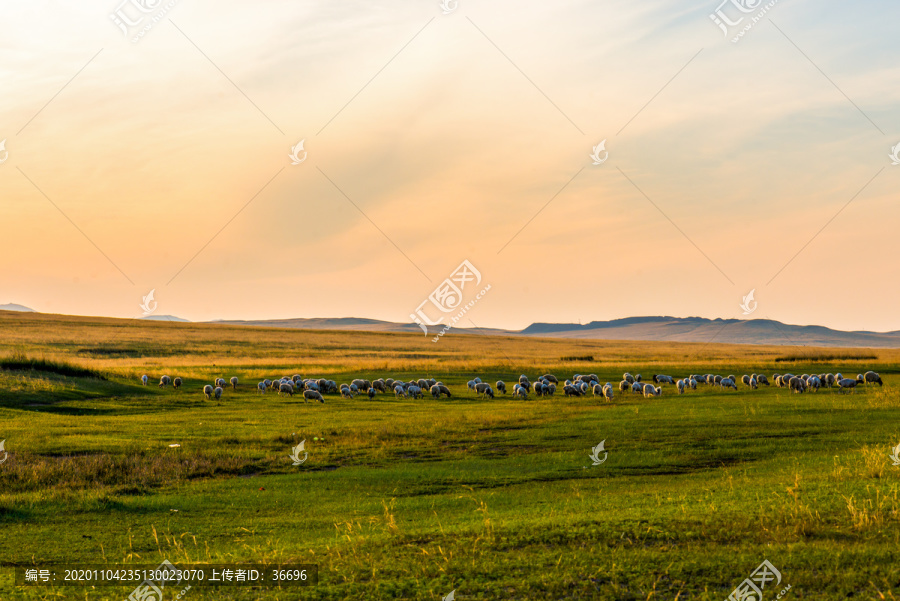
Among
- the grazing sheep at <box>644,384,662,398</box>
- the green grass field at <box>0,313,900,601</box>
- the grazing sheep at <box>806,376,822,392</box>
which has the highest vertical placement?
the grazing sheep at <box>644,384,662,398</box>

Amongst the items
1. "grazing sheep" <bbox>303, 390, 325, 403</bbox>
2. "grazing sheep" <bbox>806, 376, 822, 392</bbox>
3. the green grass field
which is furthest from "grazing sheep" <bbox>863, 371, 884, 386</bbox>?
"grazing sheep" <bbox>303, 390, 325, 403</bbox>

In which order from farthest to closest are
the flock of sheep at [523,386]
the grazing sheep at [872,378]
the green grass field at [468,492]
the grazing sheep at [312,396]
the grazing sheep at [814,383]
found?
the grazing sheep at [872,378] < the grazing sheep at [814,383] < the flock of sheep at [523,386] < the grazing sheep at [312,396] < the green grass field at [468,492]

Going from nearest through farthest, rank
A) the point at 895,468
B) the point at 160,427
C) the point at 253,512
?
the point at 895,468 < the point at 253,512 < the point at 160,427

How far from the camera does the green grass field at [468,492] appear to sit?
8.87 metres

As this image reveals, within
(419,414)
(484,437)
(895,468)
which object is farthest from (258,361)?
(895,468)

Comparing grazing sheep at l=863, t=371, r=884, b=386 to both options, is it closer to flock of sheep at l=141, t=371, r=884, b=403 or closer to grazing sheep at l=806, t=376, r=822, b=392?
flock of sheep at l=141, t=371, r=884, b=403

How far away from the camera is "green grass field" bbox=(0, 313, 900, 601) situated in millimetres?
8867

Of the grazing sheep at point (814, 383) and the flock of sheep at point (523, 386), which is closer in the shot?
the flock of sheep at point (523, 386)

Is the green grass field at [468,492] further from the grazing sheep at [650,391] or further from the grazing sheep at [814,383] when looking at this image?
the grazing sheep at [814,383]

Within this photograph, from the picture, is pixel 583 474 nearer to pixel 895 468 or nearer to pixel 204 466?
pixel 895 468

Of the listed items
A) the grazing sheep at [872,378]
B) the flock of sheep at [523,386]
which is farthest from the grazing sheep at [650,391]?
the grazing sheep at [872,378]

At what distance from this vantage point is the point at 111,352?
84375 mm

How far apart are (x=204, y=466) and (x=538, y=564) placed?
1389cm

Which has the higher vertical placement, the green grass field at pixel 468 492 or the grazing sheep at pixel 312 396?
the grazing sheep at pixel 312 396
